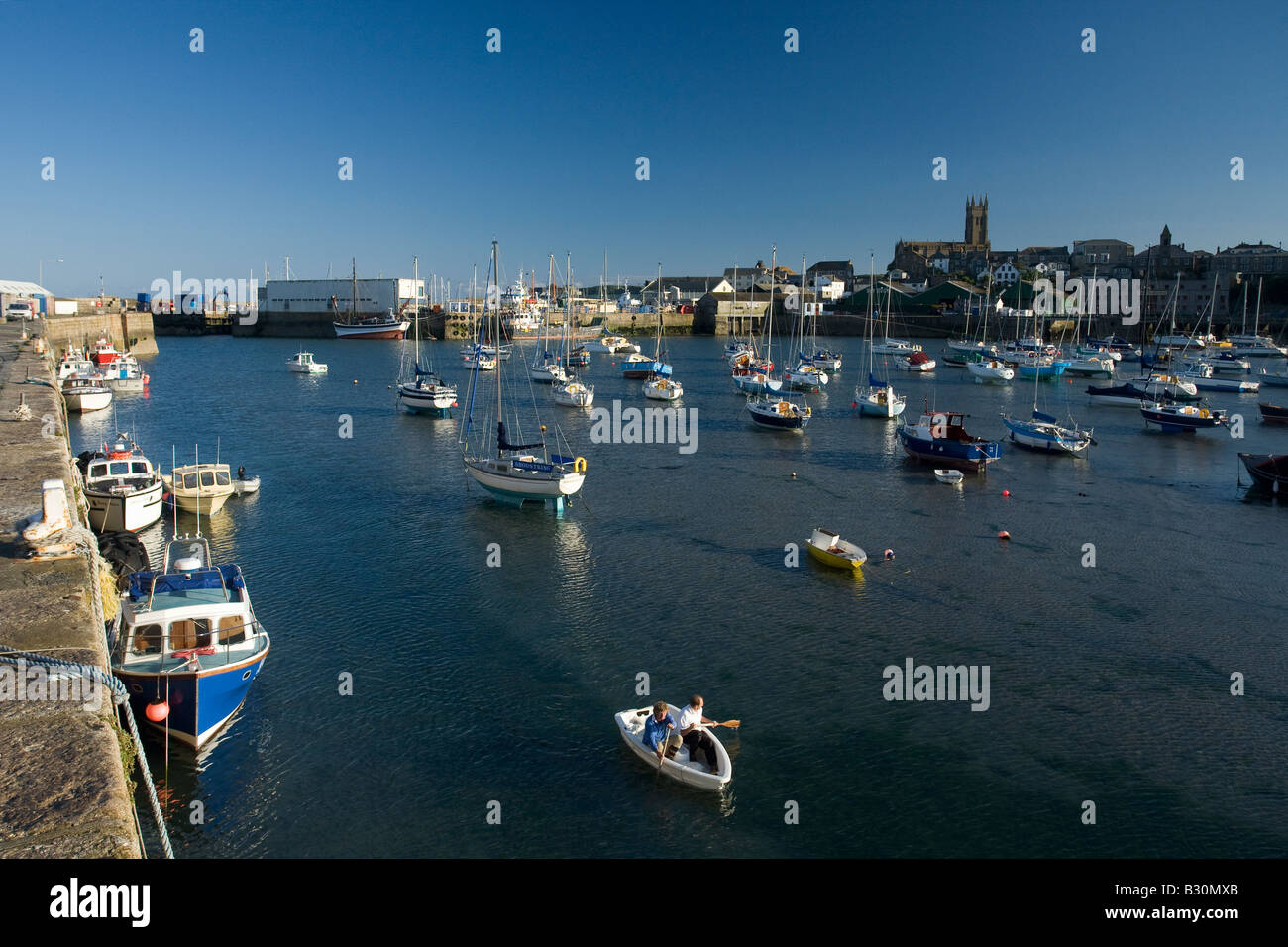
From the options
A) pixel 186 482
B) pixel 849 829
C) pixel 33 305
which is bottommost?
pixel 849 829

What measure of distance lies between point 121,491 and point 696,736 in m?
17.8

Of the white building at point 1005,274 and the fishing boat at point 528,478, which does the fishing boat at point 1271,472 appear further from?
the white building at point 1005,274

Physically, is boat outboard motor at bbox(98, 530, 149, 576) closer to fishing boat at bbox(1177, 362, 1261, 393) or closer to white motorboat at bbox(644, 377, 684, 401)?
white motorboat at bbox(644, 377, 684, 401)

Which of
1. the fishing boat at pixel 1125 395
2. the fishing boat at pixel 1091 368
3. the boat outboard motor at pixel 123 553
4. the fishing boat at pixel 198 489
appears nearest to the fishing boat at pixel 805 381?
the fishing boat at pixel 1125 395

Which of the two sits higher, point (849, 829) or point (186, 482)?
point (186, 482)

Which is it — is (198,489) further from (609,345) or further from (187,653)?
(609,345)

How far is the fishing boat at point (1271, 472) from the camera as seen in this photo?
106 ft

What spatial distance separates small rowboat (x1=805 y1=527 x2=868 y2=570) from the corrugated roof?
10005cm

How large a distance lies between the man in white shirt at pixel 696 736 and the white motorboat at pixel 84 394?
4433 cm

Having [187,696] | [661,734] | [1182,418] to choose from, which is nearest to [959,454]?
[1182,418]
